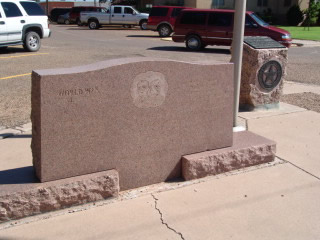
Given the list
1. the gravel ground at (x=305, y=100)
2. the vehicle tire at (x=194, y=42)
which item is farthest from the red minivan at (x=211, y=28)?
the gravel ground at (x=305, y=100)

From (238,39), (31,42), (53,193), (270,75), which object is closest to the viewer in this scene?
(53,193)

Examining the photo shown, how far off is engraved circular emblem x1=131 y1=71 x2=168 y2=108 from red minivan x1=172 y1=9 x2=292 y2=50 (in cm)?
1331

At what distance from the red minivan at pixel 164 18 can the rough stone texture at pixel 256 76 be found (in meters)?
18.1

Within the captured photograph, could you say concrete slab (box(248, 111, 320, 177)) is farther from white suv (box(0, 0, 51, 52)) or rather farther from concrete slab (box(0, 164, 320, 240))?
white suv (box(0, 0, 51, 52))

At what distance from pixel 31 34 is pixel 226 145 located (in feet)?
41.9

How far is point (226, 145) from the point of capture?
16.0 feet

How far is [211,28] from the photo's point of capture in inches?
685

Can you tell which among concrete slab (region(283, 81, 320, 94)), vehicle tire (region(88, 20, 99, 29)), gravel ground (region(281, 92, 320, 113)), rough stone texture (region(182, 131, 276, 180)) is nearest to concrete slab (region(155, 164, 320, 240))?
rough stone texture (region(182, 131, 276, 180))

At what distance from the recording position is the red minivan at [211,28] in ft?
54.6

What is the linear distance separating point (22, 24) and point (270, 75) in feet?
35.4

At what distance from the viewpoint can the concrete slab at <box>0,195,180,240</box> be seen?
3.50 m

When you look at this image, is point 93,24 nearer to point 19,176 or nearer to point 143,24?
point 143,24

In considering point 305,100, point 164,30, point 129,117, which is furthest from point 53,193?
point 164,30

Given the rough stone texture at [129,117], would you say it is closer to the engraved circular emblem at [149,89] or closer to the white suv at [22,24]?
the engraved circular emblem at [149,89]
